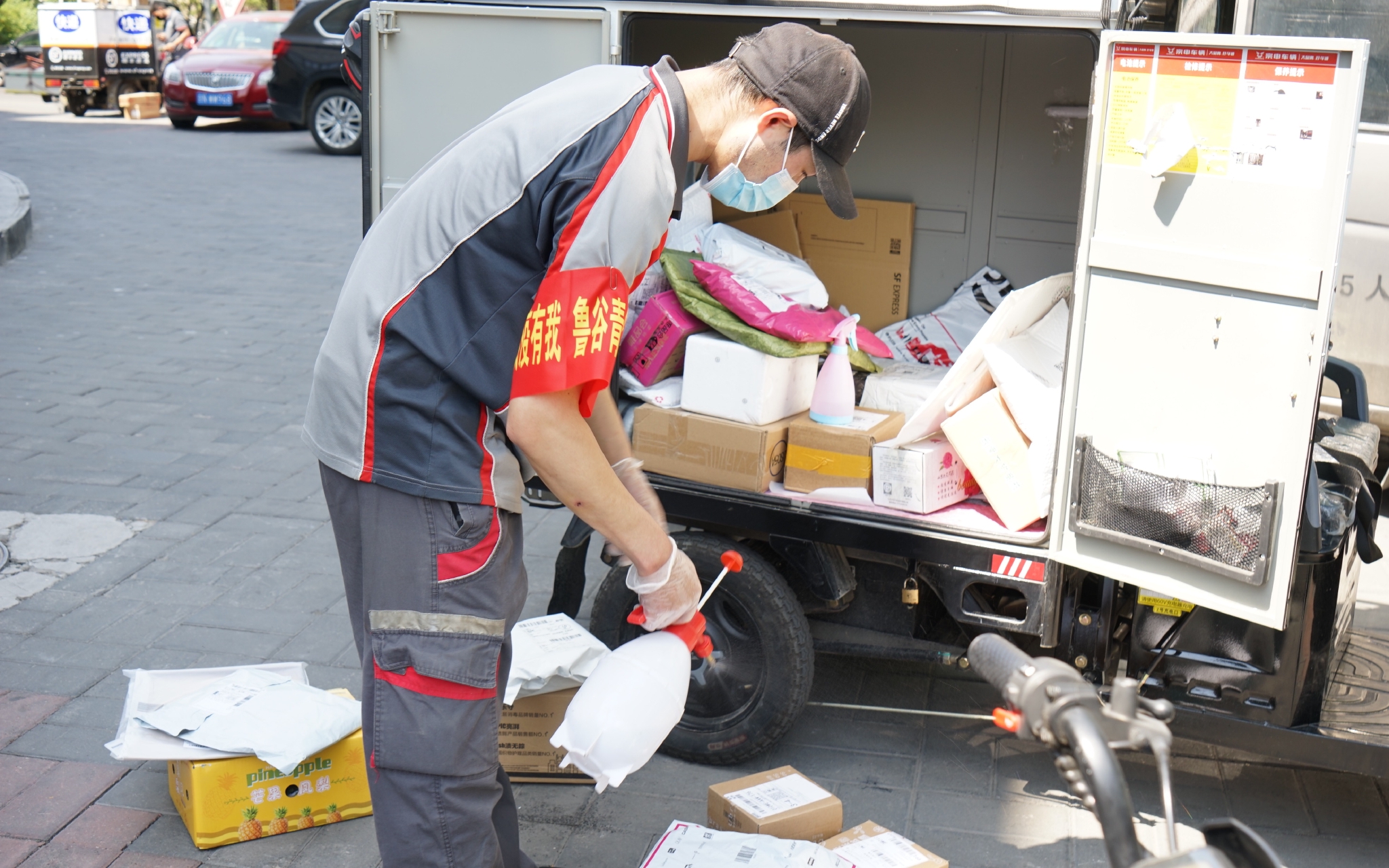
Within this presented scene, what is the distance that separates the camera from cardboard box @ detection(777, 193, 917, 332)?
5199mm

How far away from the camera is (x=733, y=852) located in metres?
2.86

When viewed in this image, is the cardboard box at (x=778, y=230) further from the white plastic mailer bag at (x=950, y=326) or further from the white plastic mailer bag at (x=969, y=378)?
the white plastic mailer bag at (x=969, y=378)

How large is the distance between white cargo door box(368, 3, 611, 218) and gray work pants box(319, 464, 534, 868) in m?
1.63

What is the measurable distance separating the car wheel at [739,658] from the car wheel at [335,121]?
13747 mm

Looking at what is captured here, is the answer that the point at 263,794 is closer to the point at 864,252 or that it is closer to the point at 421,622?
the point at 421,622

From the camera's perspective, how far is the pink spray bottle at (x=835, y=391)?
3693 millimetres

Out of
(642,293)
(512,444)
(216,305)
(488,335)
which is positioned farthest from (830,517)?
(216,305)

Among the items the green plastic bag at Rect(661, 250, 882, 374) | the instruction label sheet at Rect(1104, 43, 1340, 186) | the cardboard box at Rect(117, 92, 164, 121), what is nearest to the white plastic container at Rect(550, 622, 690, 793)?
the green plastic bag at Rect(661, 250, 882, 374)

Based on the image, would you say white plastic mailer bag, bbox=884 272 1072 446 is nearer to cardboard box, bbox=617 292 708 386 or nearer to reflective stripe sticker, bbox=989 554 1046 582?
reflective stripe sticker, bbox=989 554 1046 582

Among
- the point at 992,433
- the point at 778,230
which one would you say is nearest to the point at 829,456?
the point at 992,433

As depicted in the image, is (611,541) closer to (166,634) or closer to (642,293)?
(642,293)

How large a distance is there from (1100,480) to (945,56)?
105 inches

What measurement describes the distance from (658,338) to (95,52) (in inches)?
770

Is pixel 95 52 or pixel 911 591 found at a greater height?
pixel 95 52
